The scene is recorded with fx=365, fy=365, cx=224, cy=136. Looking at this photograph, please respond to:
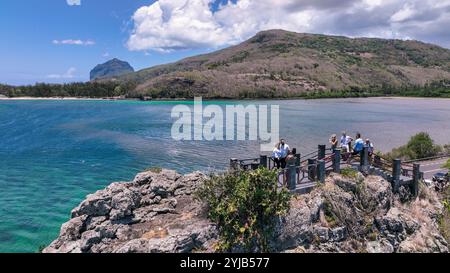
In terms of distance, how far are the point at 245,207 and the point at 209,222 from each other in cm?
132

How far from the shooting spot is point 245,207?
40.5 feet

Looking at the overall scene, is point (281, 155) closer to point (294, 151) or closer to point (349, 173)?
point (294, 151)

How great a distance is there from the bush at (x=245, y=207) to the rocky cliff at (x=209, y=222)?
41cm

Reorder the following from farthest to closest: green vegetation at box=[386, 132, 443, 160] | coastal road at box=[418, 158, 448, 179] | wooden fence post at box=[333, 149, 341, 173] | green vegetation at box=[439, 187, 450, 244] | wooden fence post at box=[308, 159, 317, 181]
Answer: green vegetation at box=[386, 132, 443, 160] < coastal road at box=[418, 158, 448, 179] < green vegetation at box=[439, 187, 450, 244] < wooden fence post at box=[333, 149, 341, 173] < wooden fence post at box=[308, 159, 317, 181]

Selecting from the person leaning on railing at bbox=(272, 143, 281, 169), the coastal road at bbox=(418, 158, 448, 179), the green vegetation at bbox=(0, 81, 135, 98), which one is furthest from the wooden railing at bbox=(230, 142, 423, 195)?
the green vegetation at bbox=(0, 81, 135, 98)

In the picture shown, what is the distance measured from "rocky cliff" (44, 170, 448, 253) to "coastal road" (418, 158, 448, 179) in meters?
8.78

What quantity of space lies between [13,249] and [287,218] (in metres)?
12.7

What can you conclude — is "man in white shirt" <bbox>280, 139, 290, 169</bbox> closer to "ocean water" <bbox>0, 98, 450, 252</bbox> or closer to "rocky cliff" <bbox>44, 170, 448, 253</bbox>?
"rocky cliff" <bbox>44, 170, 448, 253</bbox>

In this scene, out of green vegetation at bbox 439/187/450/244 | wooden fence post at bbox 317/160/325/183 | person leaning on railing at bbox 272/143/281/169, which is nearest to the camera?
wooden fence post at bbox 317/160/325/183

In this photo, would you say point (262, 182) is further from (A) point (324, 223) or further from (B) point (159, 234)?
(B) point (159, 234)

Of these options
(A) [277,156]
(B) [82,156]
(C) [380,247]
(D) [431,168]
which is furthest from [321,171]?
(B) [82,156]

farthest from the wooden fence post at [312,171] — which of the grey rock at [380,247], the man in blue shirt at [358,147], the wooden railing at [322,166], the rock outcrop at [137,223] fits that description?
the rock outcrop at [137,223]

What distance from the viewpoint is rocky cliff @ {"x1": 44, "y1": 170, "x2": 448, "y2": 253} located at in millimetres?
12055

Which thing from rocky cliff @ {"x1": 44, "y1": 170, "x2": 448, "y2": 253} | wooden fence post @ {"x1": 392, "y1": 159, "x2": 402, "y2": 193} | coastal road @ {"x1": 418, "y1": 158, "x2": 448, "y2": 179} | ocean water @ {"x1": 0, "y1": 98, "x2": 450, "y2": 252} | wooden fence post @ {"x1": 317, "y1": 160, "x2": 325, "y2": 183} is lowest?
ocean water @ {"x1": 0, "y1": 98, "x2": 450, "y2": 252}
